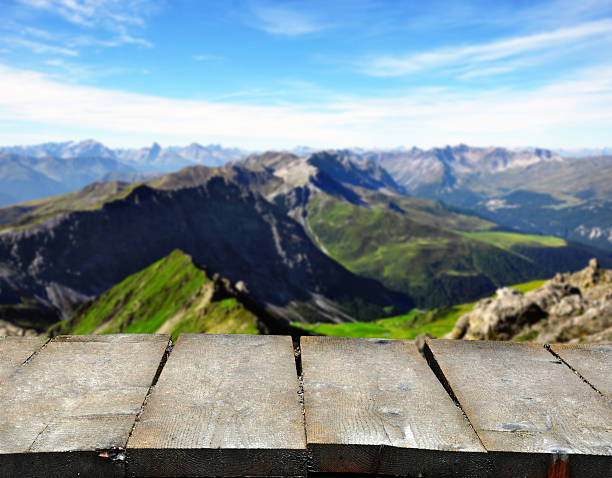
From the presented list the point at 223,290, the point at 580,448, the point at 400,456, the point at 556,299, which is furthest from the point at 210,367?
the point at 223,290

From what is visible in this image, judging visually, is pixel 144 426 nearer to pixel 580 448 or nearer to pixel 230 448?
pixel 230 448

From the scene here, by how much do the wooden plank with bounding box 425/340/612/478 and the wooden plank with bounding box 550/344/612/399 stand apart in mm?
239

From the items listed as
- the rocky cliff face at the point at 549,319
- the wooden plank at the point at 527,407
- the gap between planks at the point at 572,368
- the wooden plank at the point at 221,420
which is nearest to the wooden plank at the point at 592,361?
the gap between planks at the point at 572,368

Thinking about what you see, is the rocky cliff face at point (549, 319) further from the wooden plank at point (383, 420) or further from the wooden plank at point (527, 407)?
the wooden plank at point (383, 420)

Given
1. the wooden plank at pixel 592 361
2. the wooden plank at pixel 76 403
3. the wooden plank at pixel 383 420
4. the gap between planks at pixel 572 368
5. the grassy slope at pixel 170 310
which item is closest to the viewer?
the wooden plank at pixel 76 403

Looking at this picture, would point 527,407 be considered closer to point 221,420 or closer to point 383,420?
point 383,420

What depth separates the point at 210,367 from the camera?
19.7 feet

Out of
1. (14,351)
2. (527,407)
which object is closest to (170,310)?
(14,351)

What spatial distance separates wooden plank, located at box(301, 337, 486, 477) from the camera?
461cm

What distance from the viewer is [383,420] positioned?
5008mm

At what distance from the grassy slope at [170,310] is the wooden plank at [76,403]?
73.7m

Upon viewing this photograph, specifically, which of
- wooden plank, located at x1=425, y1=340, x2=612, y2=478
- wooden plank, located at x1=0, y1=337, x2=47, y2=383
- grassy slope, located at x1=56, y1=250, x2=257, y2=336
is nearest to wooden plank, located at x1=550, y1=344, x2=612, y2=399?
wooden plank, located at x1=425, y1=340, x2=612, y2=478

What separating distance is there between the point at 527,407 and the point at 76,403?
5.85m

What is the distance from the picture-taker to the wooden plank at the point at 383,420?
4.61 meters
